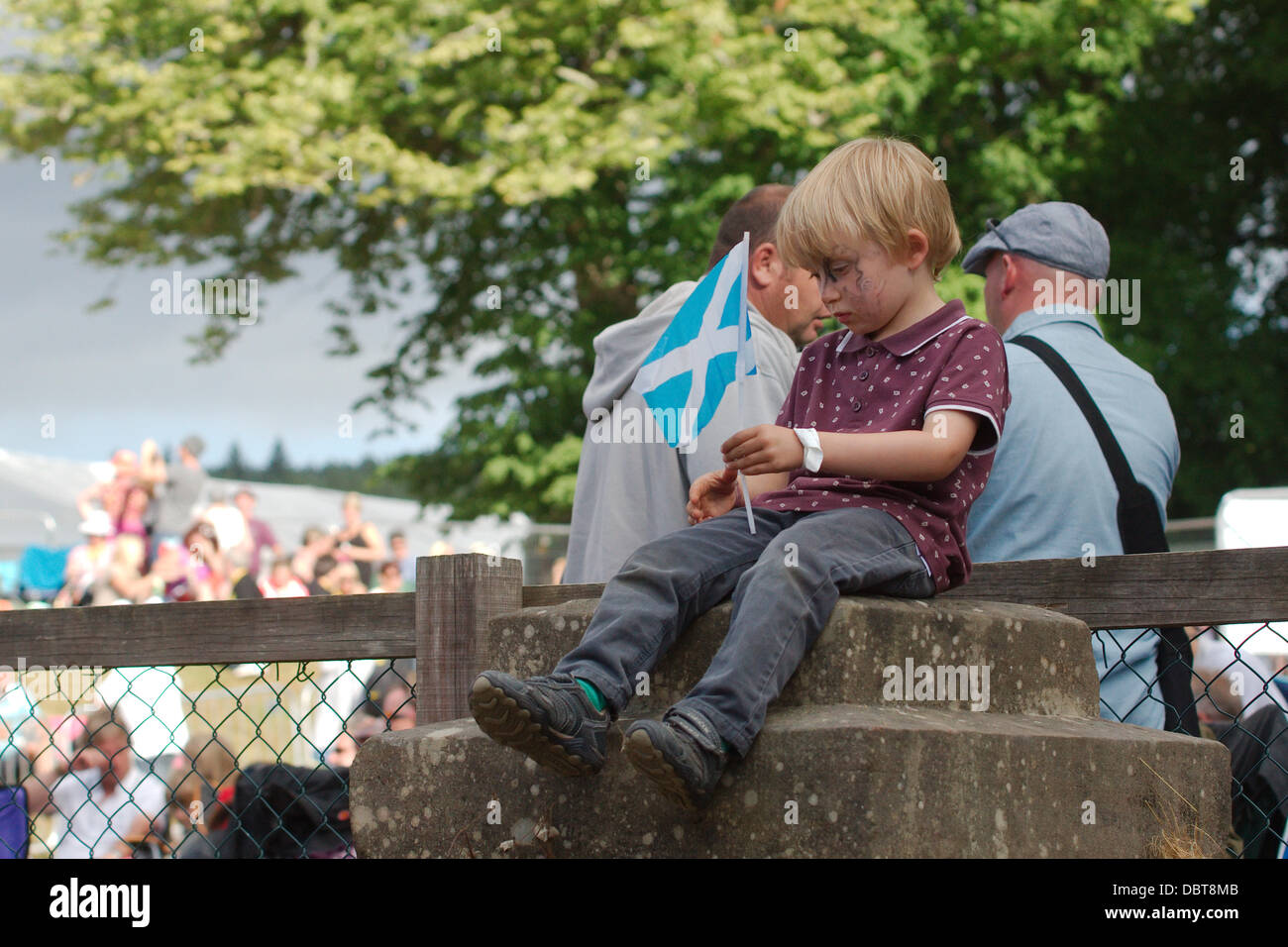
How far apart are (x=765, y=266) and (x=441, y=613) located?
1.26 m

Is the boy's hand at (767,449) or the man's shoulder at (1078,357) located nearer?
the boy's hand at (767,449)

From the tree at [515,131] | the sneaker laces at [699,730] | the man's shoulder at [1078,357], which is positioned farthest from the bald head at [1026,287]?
the tree at [515,131]

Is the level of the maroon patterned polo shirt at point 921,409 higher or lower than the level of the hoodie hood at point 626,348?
lower

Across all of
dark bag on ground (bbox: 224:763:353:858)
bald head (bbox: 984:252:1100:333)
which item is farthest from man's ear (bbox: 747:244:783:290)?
dark bag on ground (bbox: 224:763:353:858)

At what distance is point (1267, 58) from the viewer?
14625 millimetres

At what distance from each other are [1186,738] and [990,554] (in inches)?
26.3

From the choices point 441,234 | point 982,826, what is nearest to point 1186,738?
point 982,826

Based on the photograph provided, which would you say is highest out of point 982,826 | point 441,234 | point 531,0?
point 531,0

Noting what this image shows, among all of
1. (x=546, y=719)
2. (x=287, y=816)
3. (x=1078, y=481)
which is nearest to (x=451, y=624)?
(x=546, y=719)

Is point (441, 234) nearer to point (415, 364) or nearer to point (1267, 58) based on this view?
point (415, 364)

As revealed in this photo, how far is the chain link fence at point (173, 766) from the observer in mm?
4309

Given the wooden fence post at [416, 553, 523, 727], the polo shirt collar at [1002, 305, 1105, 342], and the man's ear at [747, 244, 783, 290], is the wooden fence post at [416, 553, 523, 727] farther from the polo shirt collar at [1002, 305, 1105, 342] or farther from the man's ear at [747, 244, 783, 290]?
the polo shirt collar at [1002, 305, 1105, 342]

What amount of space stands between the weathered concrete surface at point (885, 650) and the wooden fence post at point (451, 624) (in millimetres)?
241

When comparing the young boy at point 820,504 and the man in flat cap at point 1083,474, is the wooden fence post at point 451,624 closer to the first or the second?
the young boy at point 820,504
